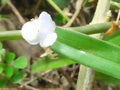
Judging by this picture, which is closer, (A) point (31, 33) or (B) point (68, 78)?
(A) point (31, 33)

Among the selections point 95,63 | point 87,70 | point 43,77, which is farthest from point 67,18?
point 95,63

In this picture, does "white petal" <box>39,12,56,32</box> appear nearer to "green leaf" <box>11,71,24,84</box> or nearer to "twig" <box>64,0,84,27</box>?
"green leaf" <box>11,71,24,84</box>

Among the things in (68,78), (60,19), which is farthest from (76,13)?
(68,78)

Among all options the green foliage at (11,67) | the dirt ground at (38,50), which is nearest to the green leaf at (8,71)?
the green foliage at (11,67)

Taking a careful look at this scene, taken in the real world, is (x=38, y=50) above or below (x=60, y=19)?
below

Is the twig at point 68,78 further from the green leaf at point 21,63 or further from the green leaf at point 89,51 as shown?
the green leaf at point 89,51

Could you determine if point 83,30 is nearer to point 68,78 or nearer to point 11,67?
point 11,67

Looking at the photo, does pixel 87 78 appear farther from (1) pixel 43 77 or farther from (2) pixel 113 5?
(1) pixel 43 77

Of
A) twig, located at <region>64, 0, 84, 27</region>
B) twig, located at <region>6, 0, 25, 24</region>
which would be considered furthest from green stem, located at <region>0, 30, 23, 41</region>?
twig, located at <region>6, 0, 25, 24</region>
